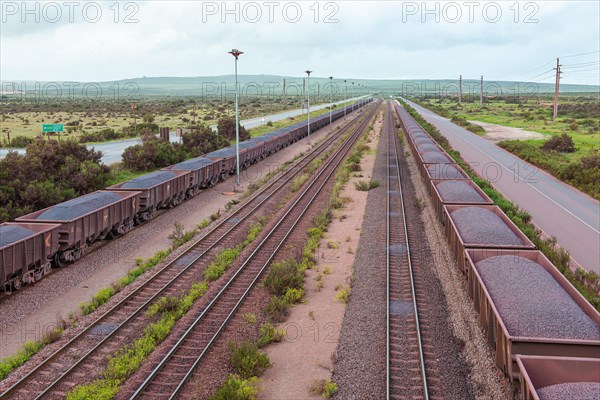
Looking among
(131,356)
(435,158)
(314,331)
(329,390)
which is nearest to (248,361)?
(329,390)

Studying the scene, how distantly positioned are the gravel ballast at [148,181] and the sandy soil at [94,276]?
188 cm

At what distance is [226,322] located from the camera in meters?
13.6

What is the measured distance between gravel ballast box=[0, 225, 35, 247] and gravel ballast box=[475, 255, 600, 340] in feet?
46.1

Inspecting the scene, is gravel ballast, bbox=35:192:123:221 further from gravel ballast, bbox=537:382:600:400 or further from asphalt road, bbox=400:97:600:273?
asphalt road, bbox=400:97:600:273

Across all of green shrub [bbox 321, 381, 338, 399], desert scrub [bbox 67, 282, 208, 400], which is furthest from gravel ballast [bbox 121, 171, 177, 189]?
green shrub [bbox 321, 381, 338, 399]

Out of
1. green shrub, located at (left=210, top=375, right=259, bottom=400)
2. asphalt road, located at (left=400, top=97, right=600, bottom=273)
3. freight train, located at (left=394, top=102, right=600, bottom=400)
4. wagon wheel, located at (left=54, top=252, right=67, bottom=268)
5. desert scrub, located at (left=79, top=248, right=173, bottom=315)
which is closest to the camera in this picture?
freight train, located at (left=394, top=102, right=600, bottom=400)

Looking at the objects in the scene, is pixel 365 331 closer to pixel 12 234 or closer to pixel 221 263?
pixel 221 263

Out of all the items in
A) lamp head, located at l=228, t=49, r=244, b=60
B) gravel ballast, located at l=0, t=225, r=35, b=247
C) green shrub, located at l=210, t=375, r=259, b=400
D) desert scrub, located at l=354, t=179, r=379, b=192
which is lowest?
green shrub, located at l=210, t=375, r=259, b=400

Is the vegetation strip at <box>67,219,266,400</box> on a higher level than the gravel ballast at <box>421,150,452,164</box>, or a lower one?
lower

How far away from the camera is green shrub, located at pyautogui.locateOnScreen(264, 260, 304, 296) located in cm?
1583

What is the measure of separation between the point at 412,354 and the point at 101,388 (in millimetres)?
7094

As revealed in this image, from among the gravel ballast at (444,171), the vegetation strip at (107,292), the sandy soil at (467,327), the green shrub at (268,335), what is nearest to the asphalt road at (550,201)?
the gravel ballast at (444,171)

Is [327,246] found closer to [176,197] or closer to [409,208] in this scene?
[409,208]

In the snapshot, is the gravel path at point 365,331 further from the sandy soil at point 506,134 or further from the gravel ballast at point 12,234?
the sandy soil at point 506,134
